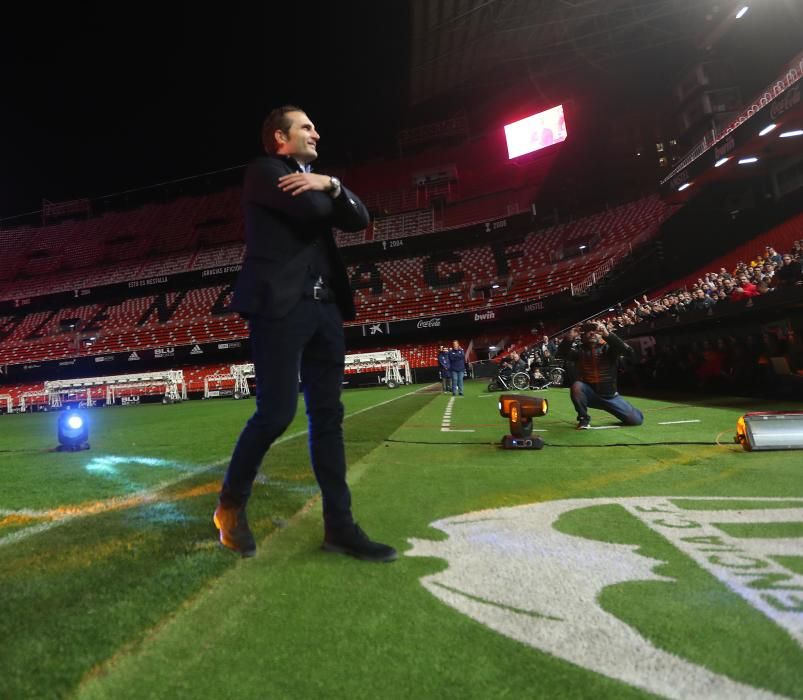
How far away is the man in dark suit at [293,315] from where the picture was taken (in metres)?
1.98

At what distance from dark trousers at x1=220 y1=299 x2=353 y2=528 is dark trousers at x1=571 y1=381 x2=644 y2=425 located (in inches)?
197

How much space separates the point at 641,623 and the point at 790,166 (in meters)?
25.7

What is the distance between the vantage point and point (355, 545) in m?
1.96

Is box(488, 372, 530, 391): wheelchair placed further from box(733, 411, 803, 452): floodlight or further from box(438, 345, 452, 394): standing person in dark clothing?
box(733, 411, 803, 452): floodlight

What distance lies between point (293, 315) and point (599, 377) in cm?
559

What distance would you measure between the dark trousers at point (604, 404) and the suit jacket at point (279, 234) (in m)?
5.19

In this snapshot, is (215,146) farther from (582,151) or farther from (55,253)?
(582,151)

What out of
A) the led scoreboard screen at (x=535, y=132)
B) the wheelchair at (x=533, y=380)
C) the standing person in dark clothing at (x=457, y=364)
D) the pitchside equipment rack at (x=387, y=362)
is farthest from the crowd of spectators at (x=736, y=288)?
the led scoreboard screen at (x=535, y=132)

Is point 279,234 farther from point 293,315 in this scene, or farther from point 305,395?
point 305,395

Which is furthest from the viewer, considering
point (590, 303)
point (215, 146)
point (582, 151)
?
point (582, 151)

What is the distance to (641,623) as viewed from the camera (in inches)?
51.9

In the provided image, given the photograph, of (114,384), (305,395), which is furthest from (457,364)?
(114,384)

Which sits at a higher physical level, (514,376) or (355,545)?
(355,545)

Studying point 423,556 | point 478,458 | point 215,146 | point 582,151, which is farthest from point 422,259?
point 423,556
